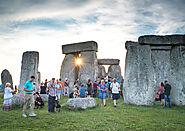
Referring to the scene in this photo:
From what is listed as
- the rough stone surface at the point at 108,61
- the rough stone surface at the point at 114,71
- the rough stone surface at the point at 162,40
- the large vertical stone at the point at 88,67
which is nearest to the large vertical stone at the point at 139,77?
the rough stone surface at the point at 162,40

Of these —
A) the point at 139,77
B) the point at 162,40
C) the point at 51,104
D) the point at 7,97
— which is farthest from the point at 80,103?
the point at 162,40

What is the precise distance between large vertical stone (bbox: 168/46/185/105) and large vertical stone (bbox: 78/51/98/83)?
787 cm

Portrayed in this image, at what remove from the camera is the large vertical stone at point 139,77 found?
35.6 ft

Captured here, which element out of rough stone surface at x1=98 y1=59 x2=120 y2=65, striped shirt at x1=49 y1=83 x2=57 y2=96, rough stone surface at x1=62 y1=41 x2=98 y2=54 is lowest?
striped shirt at x1=49 y1=83 x2=57 y2=96

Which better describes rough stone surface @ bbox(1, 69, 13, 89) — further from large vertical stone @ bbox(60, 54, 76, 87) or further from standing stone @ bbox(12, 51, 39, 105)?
standing stone @ bbox(12, 51, 39, 105)

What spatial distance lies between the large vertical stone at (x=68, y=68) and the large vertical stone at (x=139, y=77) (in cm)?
840

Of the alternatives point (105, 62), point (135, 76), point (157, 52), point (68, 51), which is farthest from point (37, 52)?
point (105, 62)

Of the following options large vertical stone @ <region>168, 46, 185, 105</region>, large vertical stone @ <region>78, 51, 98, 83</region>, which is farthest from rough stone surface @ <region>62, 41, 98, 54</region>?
large vertical stone @ <region>168, 46, 185, 105</region>

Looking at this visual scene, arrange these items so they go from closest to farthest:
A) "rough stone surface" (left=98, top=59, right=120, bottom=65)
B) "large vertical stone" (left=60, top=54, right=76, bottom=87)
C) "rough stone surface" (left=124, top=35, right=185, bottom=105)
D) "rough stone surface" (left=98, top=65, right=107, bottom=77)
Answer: "rough stone surface" (left=124, top=35, right=185, bottom=105)
"large vertical stone" (left=60, top=54, right=76, bottom=87)
"rough stone surface" (left=98, top=59, right=120, bottom=65)
"rough stone surface" (left=98, top=65, right=107, bottom=77)

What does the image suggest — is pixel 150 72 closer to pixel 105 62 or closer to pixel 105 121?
pixel 105 121

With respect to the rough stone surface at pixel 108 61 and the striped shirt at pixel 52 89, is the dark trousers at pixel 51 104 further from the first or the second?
the rough stone surface at pixel 108 61

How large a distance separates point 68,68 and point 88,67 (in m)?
2.31

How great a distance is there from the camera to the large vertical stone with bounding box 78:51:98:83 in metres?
17.9

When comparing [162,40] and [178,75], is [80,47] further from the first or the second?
[178,75]
